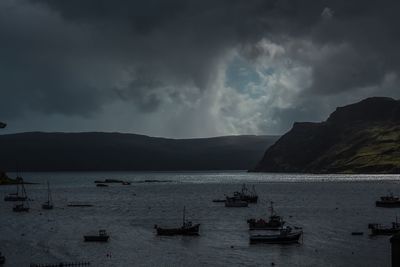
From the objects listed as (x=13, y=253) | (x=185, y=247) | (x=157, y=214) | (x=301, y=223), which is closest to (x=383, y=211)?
(x=301, y=223)

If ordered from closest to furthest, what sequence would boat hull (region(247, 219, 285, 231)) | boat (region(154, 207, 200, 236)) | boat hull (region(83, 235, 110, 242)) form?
boat hull (region(83, 235, 110, 242)) → boat (region(154, 207, 200, 236)) → boat hull (region(247, 219, 285, 231))

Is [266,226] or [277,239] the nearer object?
[277,239]

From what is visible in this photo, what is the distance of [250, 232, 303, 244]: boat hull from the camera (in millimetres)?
118750

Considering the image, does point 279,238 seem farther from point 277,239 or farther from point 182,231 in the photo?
point 182,231

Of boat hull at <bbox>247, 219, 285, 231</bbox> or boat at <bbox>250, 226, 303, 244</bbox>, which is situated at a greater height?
boat hull at <bbox>247, 219, 285, 231</bbox>

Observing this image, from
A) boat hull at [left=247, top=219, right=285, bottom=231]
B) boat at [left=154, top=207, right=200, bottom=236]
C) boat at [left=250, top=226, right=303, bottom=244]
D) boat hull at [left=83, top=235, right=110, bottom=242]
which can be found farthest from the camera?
boat hull at [left=247, top=219, right=285, bottom=231]

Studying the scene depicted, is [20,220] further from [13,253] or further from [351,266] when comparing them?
[351,266]

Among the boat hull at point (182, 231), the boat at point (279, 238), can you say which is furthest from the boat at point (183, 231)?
the boat at point (279, 238)

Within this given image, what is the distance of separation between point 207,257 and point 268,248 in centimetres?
1525

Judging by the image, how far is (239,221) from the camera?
168000 millimetres

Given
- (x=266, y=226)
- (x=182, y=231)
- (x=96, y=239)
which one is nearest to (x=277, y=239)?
(x=266, y=226)

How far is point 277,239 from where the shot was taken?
119 m

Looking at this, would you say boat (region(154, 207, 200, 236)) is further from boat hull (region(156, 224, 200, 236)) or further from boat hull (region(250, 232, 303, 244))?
boat hull (region(250, 232, 303, 244))

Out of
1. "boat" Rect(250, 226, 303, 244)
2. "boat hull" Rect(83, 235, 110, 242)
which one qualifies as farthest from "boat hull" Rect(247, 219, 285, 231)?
"boat hull" Rect(83, 235, 110, 242)
